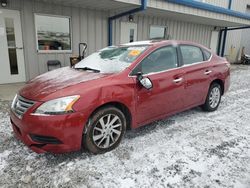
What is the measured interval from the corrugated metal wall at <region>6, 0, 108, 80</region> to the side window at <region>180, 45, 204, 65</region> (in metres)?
4.99

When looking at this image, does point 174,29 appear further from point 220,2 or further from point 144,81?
point 144,81

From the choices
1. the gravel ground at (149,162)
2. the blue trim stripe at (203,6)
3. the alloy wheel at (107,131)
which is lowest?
A: the gravel ground at (149,162)

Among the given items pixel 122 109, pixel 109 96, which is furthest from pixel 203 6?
pixel 109 96

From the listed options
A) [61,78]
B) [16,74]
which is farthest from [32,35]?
[61,78]

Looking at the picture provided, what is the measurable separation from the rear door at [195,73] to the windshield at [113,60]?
949 millimetres

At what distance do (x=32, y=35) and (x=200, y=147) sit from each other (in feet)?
20.4

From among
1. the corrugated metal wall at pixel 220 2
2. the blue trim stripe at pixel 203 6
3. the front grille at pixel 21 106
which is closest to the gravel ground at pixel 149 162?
the front grille at pixel 21 106

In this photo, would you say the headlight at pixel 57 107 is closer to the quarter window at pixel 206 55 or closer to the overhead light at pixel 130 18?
the quarter window at pixel 206 55

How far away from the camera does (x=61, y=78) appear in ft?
9.55

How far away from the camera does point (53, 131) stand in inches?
91.0

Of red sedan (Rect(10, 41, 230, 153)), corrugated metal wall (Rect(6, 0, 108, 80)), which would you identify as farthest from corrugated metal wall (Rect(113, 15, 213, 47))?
red sedan (Rect(10, 41, 230, 153))

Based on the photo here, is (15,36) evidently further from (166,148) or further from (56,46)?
(166,148)

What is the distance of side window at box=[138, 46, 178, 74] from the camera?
10.2ft

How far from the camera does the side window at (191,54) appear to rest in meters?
3.73
